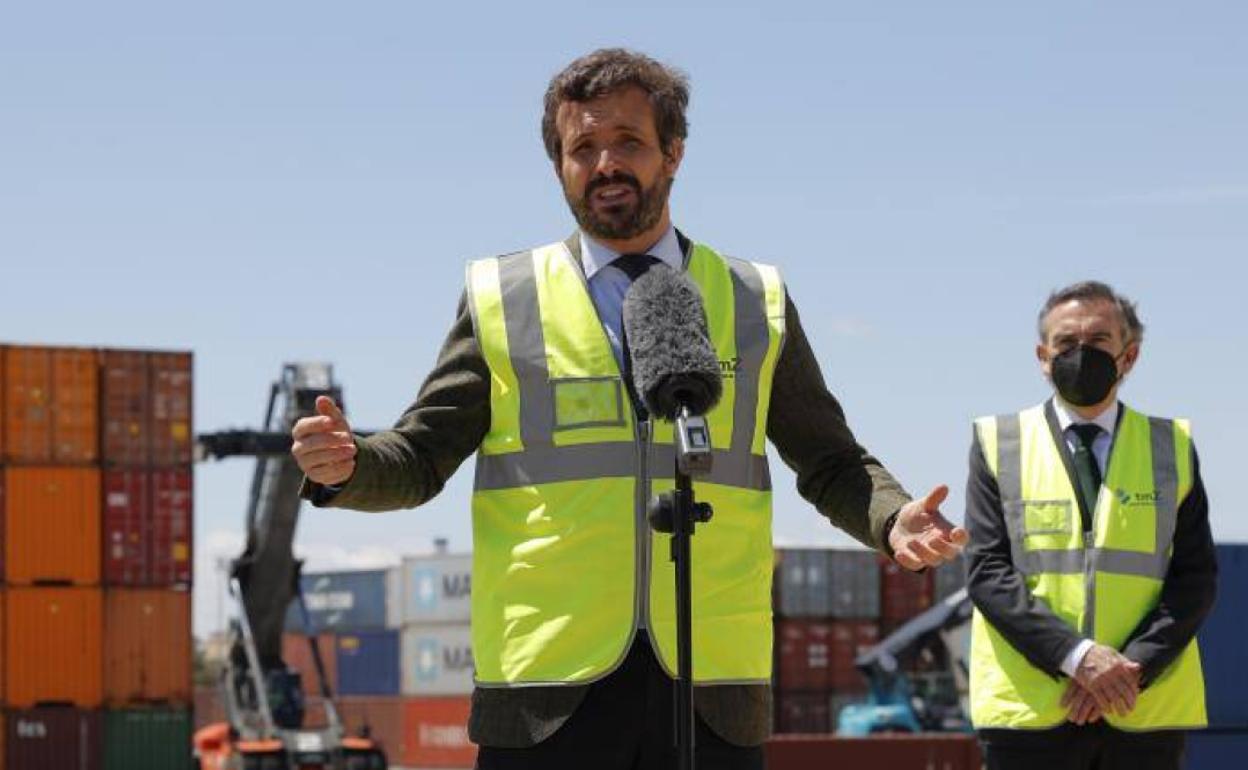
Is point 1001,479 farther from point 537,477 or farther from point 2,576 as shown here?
point 2,576

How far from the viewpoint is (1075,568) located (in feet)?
23.2

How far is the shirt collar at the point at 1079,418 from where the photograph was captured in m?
7.26

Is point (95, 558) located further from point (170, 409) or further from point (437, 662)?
point (437, 662)

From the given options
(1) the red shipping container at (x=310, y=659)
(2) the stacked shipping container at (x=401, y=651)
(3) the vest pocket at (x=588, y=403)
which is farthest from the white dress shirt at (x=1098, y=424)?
(1) the red shipping container at (x=310, y=659)

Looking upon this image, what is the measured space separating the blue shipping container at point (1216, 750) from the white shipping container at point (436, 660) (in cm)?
4568

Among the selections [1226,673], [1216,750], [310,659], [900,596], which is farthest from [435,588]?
[1216,750]

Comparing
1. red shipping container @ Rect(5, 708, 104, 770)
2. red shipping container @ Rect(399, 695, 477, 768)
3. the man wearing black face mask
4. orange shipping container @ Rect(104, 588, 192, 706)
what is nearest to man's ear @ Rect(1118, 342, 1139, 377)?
the man wearing black face mask

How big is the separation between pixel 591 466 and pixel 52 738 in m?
30.5

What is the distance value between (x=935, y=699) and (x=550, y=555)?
1864 inches

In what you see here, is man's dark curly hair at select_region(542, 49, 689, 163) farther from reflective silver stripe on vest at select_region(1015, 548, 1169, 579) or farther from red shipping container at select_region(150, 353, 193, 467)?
red shipping container at select_region(150, 353, 193, 467)

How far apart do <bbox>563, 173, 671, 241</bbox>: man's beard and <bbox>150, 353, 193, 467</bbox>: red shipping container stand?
31.4m

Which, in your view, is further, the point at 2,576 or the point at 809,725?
the point at 809,725

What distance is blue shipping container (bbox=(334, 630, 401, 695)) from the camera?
212 ft

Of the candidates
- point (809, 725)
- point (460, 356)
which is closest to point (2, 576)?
point (809, 725)
